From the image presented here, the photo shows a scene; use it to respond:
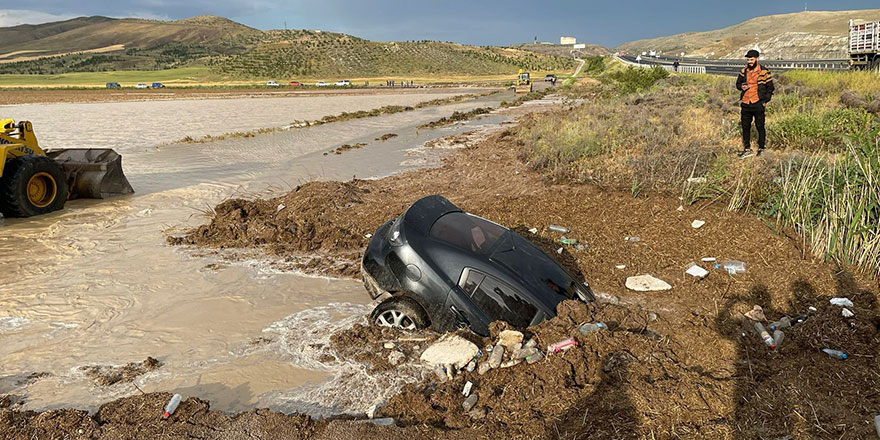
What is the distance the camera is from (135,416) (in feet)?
13.9

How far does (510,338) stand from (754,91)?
9.25 meters

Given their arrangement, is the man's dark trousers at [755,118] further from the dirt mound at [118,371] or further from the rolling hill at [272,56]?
the rolling hill at [272,56]

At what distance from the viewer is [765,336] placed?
5.33 meters

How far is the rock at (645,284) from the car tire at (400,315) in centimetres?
305

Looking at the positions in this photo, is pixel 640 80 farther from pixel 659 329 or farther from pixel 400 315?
pixel 400 315

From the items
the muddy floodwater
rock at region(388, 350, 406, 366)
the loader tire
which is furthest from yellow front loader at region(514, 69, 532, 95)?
rock at region(388, 350, 406, 366)

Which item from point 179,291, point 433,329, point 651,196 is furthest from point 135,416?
point 651,196

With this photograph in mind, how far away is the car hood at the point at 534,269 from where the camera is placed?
18.5ft

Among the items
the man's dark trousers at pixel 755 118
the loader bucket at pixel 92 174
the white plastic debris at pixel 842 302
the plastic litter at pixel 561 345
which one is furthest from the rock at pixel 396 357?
the loader bucket at pixel 92 174

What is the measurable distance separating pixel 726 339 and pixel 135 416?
5260 mm

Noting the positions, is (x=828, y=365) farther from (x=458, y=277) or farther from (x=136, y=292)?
(x=136, y=292)

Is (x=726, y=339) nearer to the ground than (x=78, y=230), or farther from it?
nearer to the ground

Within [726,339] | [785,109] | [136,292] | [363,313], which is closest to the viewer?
[726,339]

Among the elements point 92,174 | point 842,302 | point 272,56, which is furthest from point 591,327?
point 272,56
